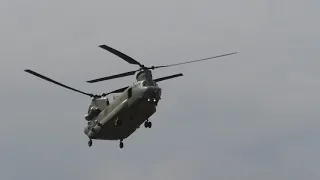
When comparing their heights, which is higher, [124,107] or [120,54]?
[120,54]

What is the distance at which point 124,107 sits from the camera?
126812 millimetres

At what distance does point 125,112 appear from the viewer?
417 ft

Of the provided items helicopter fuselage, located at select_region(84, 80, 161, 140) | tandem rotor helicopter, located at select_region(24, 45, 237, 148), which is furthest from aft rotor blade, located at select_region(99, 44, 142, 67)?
helicopter fuselage, located at select_region(84, 80, 161, 140)

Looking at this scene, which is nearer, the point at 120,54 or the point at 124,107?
the point at 120,54

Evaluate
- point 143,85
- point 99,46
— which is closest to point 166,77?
point 143,85

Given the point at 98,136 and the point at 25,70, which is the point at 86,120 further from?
the point at 25,70

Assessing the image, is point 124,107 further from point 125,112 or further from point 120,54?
point 120,54

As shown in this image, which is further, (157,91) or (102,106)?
(102,106)

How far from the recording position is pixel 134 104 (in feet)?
408

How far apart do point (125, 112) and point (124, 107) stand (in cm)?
74

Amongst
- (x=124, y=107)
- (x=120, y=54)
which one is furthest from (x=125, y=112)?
(x=120, y=54)

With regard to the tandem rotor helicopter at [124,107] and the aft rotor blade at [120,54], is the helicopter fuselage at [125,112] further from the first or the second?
the aft rotor blade at [120,54]

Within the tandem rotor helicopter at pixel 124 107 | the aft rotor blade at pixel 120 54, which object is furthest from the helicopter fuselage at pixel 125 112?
the aft rotor blade at pixel 120 54

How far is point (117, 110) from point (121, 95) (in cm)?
220
